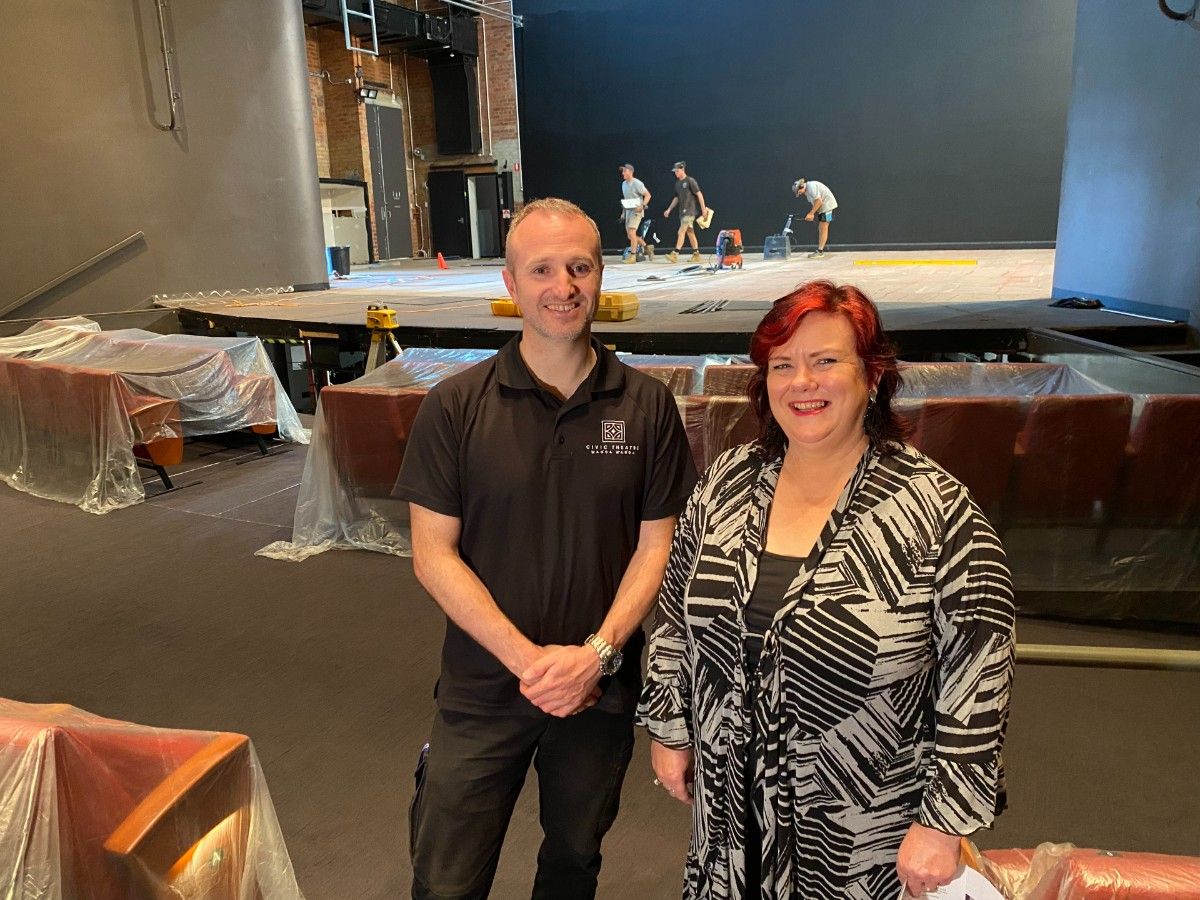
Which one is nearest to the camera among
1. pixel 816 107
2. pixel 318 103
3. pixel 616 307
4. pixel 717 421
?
pixel 717 421

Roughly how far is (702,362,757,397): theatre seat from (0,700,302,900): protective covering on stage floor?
275 centimetres

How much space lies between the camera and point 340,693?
2754mm

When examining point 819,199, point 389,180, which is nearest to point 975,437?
point 819,199

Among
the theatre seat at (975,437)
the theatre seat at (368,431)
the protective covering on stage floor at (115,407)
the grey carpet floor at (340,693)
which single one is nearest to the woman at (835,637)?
the grey carpet floor at (340,693)

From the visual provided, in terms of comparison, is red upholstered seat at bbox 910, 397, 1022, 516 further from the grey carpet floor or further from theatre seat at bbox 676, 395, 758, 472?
theatre seat at bbox 676, 395, 758, 472

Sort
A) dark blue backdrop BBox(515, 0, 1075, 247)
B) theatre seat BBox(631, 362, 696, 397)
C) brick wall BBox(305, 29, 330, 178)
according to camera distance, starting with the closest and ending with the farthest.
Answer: theatre seat BBox(631, 362, 696, 397) < dark blue backdrop BBox(515, 0, 1075, 247) < brick wall BBox(305, 29, 330, 178)

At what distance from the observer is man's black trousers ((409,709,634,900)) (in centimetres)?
141

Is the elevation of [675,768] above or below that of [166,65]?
below

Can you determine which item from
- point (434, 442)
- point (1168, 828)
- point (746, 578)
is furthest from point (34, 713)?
point (1168, 828)

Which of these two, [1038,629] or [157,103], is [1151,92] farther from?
[157,103]

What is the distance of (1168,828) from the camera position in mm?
2035

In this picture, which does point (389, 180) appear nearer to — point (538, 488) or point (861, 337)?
point (538, 488)

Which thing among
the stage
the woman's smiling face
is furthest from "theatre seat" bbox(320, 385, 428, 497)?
the woman's smiling face

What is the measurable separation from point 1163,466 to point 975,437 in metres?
0.66
